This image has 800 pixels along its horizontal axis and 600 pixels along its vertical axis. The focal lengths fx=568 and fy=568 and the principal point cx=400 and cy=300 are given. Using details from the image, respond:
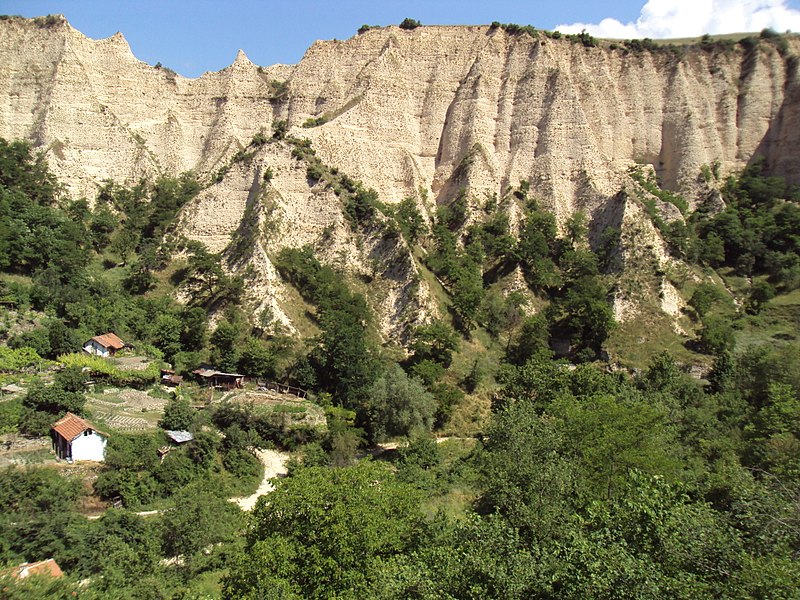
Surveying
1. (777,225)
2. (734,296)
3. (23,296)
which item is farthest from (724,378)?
(23,296)

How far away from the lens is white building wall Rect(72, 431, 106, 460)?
2081cm

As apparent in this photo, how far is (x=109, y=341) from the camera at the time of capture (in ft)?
95.3

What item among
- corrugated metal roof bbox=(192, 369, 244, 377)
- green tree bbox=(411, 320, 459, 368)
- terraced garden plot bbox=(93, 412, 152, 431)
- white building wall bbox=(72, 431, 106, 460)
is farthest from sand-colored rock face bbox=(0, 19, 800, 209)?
white building wall bbox=(72, 431, 106, 460)

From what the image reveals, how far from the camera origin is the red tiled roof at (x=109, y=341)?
28719mm

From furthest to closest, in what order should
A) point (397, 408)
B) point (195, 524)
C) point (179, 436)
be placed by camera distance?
point (397, 408) → point (179, 436) → point (195, 524)

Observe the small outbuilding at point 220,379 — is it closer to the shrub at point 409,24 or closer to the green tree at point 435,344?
the green tree at point 435,344

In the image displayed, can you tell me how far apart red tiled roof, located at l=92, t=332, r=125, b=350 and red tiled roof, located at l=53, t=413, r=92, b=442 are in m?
7.38

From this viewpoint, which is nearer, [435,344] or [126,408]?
[126,408]

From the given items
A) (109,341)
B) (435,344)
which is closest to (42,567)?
(109,341)

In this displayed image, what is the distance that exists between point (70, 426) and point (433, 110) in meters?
37.1

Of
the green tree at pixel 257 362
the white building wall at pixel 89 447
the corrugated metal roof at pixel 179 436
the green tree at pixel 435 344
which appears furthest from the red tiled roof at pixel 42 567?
the green tree at pixel 435 344

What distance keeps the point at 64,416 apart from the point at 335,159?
26.4 metres

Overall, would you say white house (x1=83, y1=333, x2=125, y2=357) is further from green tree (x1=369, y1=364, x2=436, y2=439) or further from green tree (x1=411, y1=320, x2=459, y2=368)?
green tree (x1=411, y1=320, x2=459, y2=368)

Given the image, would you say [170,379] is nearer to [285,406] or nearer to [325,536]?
[285,406]
